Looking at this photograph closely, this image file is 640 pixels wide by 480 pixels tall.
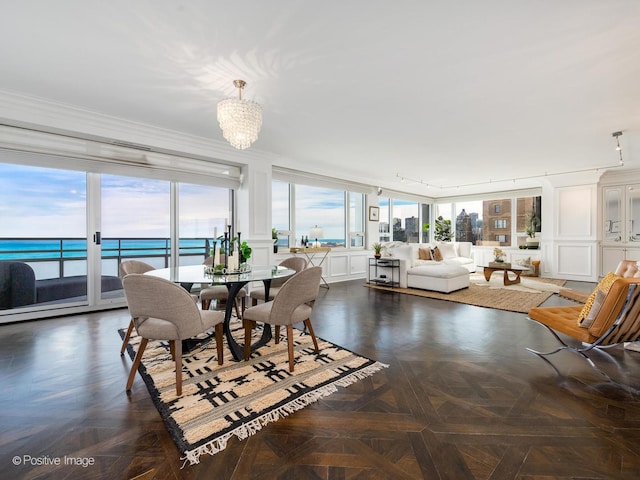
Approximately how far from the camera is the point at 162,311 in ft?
6.64

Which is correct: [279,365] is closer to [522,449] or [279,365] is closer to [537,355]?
[522,449]

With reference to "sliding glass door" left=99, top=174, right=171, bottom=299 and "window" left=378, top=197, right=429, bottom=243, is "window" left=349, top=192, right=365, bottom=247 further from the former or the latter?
"sliding glass door" left=99, top=174, right=171, bottom=299

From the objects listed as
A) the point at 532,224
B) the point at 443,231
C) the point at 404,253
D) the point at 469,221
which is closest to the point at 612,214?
the point at 532,224

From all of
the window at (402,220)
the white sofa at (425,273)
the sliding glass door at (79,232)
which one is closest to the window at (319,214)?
the window at (402,220)

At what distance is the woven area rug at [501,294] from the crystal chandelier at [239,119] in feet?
13.2

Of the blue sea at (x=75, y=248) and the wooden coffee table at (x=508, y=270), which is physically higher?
the blue sea at (x=75, y=248)

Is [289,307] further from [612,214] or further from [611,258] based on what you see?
[612,214]

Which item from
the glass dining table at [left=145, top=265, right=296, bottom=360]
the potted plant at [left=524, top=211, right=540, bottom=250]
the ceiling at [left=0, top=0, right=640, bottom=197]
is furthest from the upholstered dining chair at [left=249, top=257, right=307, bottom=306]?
the potted plant at [left=524, top=211, right=540, bottom=250]

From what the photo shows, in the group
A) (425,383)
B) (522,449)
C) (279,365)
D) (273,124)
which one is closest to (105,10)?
(273,124)

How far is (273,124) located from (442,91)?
2089mm

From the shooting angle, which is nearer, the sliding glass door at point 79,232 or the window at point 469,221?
the sliding glass door at point 79,232

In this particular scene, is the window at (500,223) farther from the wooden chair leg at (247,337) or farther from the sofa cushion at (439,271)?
the wooden chair leg at (247,337)

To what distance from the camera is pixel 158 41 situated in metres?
2.27

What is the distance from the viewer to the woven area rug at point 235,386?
5.49ft
